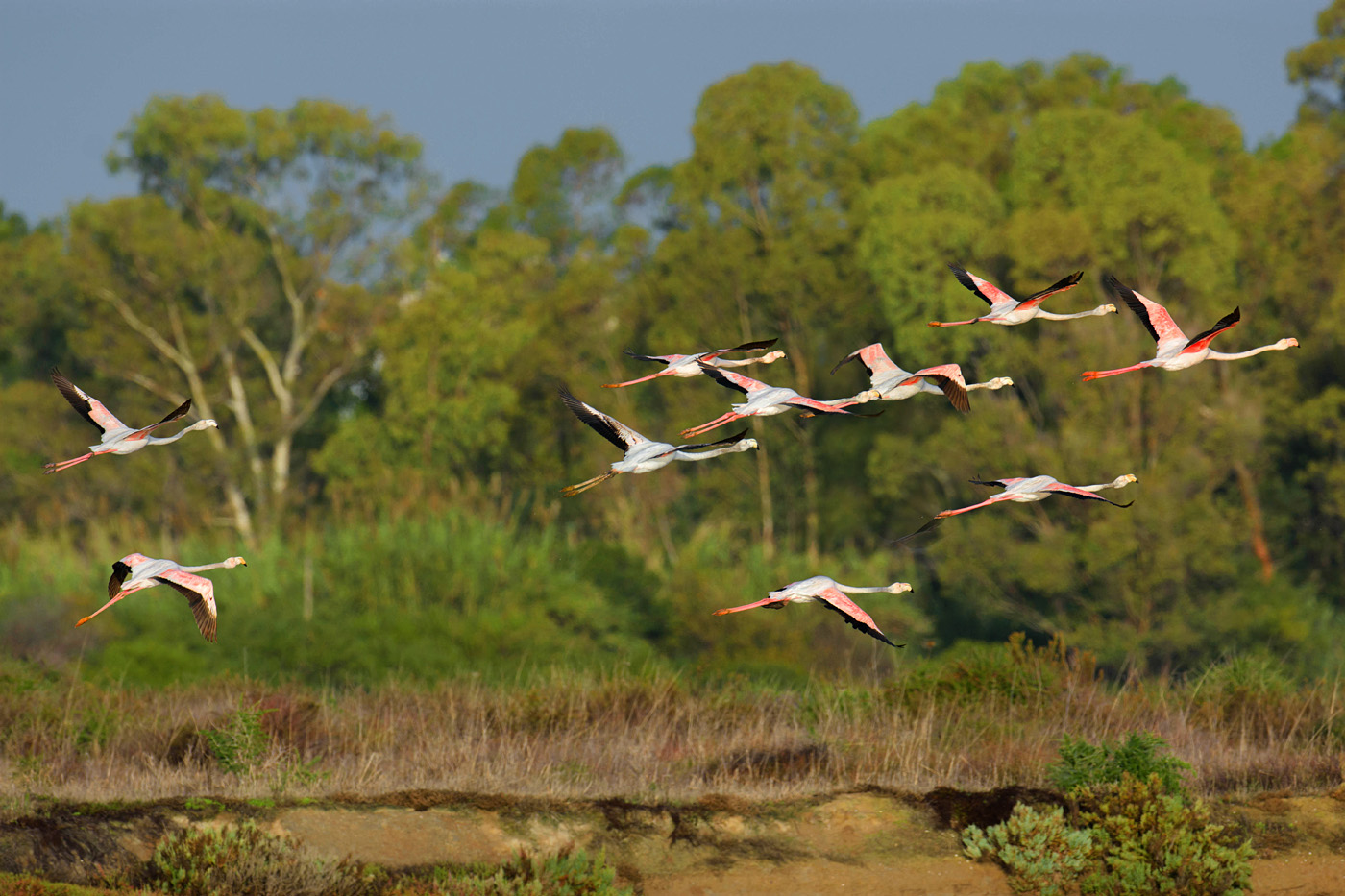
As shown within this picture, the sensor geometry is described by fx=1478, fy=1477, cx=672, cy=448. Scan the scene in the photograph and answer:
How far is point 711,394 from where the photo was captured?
34.9 meters

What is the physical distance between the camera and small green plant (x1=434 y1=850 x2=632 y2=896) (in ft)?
30.4

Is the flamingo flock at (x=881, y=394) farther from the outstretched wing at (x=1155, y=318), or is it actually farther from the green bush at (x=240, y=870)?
the green bush at (x=240, y=870)

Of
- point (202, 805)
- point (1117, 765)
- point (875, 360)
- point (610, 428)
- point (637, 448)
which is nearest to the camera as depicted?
point (637, 448)

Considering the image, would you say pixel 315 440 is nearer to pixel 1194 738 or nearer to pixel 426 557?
pixel 426 557

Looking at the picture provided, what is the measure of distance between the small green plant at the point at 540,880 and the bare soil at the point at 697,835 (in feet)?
1.19

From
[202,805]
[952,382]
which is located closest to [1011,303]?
[952,382]

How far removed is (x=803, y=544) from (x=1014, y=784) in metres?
23.7

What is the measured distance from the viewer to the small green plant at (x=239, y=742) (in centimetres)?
1141

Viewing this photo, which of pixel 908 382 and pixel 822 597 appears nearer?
pixel 822 597

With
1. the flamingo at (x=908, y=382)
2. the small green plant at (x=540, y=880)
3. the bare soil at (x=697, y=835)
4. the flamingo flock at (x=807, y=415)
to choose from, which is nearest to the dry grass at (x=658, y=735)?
the bare soil at (x=697, y=835)

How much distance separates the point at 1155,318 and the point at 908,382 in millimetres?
1194

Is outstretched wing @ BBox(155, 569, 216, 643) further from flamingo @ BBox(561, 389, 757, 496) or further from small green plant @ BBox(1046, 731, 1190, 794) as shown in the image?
small green plant @ BBox(1046, 731, 1190, 794)

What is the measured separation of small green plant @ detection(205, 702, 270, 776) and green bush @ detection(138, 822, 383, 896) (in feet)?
6.03

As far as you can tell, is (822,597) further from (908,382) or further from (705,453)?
(908,382)
